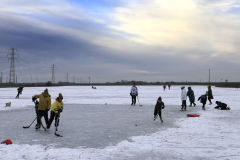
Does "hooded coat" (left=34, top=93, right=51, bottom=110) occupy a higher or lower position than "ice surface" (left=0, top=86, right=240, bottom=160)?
higher

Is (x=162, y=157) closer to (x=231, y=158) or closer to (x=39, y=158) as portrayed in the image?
(x=231, y=158)

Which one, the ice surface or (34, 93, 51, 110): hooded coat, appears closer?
the ice surface

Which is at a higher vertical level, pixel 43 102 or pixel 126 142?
pixel 43 102

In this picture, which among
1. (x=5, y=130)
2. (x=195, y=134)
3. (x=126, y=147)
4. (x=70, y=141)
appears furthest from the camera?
(x=5, y=130)

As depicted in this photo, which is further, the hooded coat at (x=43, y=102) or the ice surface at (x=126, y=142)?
the hooded coat at (x=43, y=102)

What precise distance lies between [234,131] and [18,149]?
743 centimetres

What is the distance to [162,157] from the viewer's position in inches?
211

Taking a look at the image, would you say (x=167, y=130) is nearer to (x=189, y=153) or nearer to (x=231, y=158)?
(x=189, y=153)

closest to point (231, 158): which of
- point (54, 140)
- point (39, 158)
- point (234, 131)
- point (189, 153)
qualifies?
point (189, 153)

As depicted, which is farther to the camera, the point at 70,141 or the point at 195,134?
the point at 195,134

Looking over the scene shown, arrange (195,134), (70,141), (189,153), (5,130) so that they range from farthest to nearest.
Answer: (5,130) → (195,134) → (70,141) → (189,153)

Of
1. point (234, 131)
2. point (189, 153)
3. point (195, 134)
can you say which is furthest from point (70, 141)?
point (234, 131)

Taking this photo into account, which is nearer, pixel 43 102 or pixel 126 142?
pixel 126 142

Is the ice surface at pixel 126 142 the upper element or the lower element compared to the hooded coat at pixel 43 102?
lower
